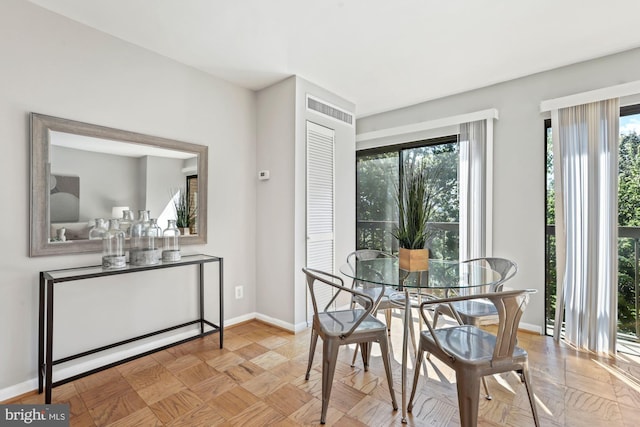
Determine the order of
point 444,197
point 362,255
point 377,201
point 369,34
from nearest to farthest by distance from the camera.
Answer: point 369,34 → point 362,255 → point 444,197 → point 377,201

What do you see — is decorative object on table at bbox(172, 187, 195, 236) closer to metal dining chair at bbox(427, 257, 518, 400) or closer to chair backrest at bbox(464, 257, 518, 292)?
metal dining chair at bbox(427, 257, 518, 400)

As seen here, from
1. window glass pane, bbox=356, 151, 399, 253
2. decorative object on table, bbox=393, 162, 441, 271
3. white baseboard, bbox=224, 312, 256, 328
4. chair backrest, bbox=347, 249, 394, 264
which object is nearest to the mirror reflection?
white baseboard, bbox=224, 312, 256, 328

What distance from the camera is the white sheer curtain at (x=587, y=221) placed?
2570 mm

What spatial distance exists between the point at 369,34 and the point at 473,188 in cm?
191

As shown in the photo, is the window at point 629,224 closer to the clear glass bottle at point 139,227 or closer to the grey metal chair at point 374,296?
the grey metal chair at point 374,296

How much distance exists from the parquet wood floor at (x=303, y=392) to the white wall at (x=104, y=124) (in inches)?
13.8

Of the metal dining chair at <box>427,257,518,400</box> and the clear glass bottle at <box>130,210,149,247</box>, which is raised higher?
the clear glass bottle at <box>130,210,149,247</box>

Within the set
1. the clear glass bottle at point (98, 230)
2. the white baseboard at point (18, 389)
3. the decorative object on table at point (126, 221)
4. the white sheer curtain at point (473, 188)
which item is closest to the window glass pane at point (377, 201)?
the white sheer curtain at point (473, 188)

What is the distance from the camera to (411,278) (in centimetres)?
202

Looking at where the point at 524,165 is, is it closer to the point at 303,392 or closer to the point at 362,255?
the point at 362,255

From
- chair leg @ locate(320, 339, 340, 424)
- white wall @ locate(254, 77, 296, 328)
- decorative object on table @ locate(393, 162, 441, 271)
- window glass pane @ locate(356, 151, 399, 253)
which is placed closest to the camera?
chair leg @ locate(320, 339, 340, 424)

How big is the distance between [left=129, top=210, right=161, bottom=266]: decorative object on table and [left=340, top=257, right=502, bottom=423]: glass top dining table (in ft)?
4.76

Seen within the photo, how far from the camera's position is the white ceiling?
81.0 inches

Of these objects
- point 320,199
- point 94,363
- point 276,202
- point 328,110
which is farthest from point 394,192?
point 94,363
